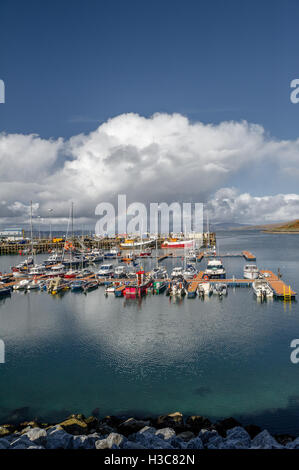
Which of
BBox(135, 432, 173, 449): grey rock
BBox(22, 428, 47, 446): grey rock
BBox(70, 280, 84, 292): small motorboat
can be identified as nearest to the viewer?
BBox(135, 432, 173, 449): grey rock

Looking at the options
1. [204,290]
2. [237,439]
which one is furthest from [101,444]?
[204,290]

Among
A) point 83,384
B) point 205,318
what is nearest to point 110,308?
point 205,318

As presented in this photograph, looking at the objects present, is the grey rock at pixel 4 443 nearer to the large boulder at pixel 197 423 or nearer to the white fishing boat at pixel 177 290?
the large boulder at pixel 197 423

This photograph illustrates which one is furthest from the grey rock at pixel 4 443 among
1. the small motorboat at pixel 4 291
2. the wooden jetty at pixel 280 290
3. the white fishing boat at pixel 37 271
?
the white fishing boat at pixel 37 271

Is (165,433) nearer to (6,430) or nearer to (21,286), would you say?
(6,430)

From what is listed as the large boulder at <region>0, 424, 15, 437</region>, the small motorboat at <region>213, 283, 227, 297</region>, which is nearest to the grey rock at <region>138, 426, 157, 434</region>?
the large boulder at <region>0, 424, 15, 437</region>

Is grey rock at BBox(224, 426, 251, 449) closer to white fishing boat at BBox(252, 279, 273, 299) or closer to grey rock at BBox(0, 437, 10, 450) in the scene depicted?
grey rock at BBox(0, 437, 10, 450)
